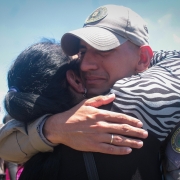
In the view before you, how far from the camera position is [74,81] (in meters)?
1.95

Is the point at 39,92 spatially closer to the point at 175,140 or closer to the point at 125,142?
the point at 125,142

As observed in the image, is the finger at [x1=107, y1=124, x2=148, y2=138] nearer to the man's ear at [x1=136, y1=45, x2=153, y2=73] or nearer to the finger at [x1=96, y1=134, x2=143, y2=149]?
the finger at [x1=96, y1=134, x2=143, y2=149]

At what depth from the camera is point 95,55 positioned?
6.49 ft

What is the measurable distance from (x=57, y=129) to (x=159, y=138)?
60cm

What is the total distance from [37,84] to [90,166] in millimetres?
678

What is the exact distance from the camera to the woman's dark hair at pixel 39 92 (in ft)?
5.23

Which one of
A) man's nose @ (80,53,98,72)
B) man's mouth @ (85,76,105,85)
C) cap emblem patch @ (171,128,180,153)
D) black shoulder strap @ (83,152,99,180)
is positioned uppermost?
man's nose @ (80,53,98,72)

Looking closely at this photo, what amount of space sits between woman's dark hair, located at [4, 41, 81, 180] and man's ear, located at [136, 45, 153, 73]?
54 centimetres

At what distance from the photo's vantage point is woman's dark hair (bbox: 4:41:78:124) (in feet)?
5.46

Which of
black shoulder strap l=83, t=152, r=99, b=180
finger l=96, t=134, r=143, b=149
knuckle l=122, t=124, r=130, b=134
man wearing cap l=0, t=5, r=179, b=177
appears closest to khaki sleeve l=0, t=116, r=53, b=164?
man wearing cap l=0, t=5, r=179, b=177

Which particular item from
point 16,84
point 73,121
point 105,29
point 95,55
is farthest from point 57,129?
point 105,29

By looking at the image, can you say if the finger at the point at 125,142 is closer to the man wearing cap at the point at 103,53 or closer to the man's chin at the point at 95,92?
the man wearing cap at the point at 103,53

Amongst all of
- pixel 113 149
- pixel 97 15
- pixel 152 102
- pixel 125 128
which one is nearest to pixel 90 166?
pixel 113 149

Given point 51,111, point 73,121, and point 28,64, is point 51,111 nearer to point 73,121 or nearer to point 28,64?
point 73,121
